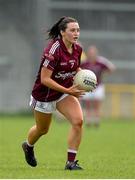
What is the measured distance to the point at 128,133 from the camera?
17.7 m

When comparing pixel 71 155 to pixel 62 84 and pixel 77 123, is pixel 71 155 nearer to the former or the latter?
pixel 77 123

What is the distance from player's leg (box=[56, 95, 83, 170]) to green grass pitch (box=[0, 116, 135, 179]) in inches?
6.6

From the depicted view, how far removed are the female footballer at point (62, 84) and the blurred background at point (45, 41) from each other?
15.8 m

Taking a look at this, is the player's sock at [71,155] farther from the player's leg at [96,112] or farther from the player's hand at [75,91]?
the player's leg at [96,112]

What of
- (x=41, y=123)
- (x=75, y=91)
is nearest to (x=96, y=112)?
(x=41, y=123)

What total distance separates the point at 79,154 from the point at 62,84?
2745mm

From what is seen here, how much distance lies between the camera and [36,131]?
9961 millimetres

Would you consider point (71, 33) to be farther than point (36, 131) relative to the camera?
No

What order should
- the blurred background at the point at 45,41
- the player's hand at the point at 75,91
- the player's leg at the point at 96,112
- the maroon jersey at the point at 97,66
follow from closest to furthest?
1. the player's hand at the point at 75,91
2. the maroon jersey at the point at 97,66
3. the player's leg at the point at 96,112
4. the blurred background at the point at 45,41

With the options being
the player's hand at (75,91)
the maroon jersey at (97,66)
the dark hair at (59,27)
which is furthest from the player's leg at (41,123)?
the maroon jersey at (97,66)

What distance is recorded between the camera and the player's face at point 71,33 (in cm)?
953

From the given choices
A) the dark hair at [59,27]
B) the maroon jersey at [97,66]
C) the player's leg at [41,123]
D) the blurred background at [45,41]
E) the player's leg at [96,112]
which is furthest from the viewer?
the blurred background at [45,41]

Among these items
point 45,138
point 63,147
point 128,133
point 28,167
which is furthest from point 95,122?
point 28,167

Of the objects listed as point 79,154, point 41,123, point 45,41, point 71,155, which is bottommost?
point 45,41
